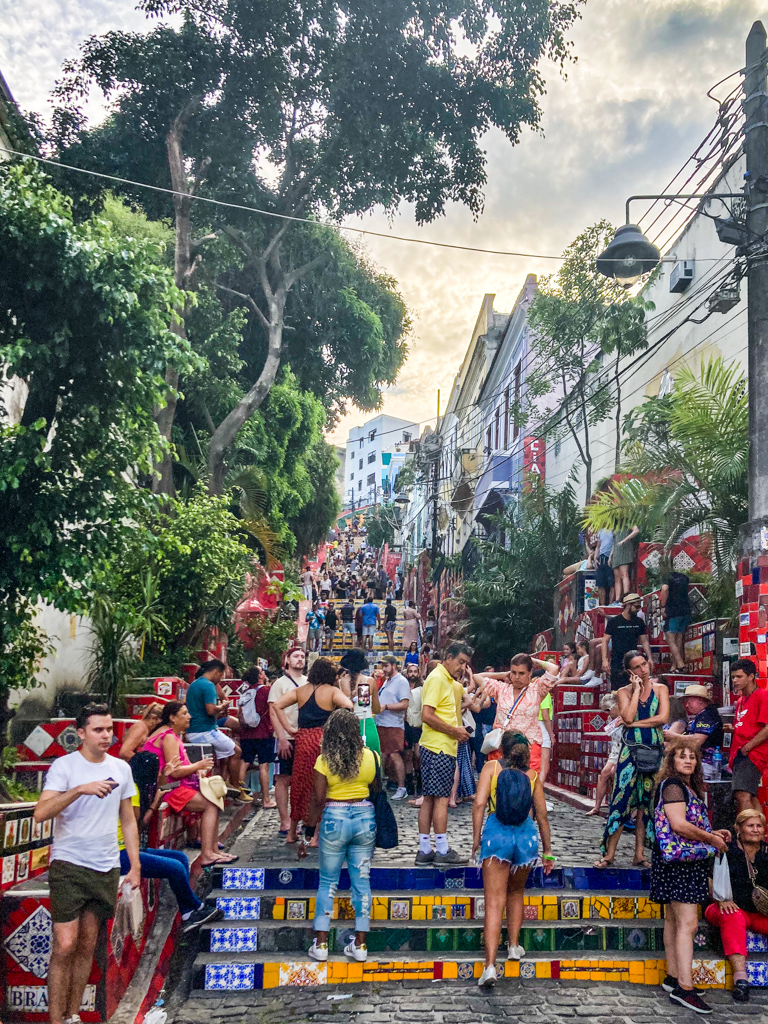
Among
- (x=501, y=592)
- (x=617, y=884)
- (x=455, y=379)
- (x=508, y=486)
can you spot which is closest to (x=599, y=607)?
(x=501, y=592)

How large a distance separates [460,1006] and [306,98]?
1514cm

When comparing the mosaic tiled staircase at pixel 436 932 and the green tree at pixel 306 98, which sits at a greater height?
the green tree at pixel 306 98

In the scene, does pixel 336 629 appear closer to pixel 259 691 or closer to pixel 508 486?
pixel 508 486

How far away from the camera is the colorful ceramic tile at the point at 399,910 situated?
289 inches

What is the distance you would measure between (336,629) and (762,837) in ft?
83.7

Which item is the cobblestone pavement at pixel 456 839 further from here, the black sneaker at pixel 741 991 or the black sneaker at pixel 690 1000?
the black sneaker at pixel 690 1000

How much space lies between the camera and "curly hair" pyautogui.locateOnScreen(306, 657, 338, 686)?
8125 millimetres

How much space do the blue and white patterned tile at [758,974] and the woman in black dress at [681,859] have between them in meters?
0.78

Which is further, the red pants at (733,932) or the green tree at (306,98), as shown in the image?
the green tree at (306,98)

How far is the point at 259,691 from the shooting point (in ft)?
34.8

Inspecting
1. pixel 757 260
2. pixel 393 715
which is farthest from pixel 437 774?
pixel 757 260

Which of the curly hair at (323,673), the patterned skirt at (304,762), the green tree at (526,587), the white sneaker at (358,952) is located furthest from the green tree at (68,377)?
the green tree at (526,587)

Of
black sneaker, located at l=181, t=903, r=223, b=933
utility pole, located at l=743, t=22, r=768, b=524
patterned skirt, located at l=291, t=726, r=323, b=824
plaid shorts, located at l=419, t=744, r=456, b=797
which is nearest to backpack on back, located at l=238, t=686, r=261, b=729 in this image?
patterned skirt, located at l=291, t=726, r=323, b=824

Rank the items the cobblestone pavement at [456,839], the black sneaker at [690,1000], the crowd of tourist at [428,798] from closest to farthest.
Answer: the crowd of tourist at [428,798] < the black sneaker at [690,1000] < the cobblestone pavement at [456,839]
